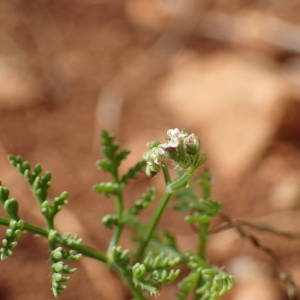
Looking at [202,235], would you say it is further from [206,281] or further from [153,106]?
[153,106]

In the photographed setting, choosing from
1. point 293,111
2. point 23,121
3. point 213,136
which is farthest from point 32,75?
point 293,111

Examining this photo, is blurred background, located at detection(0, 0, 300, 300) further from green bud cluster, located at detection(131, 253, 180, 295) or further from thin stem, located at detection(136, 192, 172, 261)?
green bud cluster, located at detection(131, 253, 180, 295)

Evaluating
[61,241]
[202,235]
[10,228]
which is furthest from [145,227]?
[10,228]

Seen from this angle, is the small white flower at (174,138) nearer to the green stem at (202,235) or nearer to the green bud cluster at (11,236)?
the green bud cluster at (11,236)

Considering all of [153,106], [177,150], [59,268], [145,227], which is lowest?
[153,106]

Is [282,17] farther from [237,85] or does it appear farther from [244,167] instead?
[244,167]

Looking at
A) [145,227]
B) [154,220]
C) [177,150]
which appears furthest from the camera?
[145,227]

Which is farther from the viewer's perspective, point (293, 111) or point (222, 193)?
point (293, 111)
